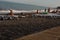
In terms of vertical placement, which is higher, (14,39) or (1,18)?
(14,39)

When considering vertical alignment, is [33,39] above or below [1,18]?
above

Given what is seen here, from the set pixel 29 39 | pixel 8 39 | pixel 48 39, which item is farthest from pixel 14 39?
pixel 48 39

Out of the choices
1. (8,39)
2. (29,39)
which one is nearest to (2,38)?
(8,39)

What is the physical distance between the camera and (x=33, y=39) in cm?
1179

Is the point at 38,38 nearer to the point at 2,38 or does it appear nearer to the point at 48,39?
the point at 48,39

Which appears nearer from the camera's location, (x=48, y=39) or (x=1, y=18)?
(x=48, y=39)

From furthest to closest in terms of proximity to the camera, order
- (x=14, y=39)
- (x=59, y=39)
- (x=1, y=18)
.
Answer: (x=1, y=18), (x=14, y=39), (x=59, y=39)

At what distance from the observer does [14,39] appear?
41.0 ft

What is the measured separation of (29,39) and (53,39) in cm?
145

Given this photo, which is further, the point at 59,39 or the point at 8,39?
the point at 8,39

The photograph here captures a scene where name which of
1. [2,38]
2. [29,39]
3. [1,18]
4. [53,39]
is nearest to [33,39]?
[29,39]

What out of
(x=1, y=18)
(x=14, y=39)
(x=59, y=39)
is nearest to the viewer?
(x=59, y=39)

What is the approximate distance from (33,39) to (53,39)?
3.96 ft

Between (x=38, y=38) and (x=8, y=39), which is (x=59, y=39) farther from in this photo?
(x=8, y=39)
